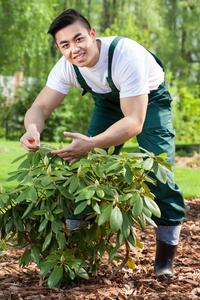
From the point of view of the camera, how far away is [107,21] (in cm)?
1950

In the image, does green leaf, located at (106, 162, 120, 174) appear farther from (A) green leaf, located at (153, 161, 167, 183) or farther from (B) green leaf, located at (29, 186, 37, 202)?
(B) green leaf, located at (29, 186, 37, 202)

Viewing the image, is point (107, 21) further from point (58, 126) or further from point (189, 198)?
point (189, 198)

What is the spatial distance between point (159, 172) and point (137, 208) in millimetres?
196

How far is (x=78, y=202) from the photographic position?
1.88m

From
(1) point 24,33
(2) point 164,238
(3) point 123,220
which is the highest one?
(1) point 24,33

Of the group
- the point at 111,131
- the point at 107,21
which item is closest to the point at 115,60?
the point at 111,131

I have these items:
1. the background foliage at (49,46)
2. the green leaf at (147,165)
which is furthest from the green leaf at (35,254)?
the background foliage at (49,46)

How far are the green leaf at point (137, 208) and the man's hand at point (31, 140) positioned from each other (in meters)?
0.64

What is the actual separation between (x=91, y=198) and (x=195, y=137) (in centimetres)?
793

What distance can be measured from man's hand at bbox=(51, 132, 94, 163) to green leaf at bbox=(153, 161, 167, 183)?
1.16ft

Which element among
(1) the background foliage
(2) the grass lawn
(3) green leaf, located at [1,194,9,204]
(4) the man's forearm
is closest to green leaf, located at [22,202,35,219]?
(3) green leaf, located at [1,194,9,204]

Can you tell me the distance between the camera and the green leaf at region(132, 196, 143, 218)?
165cm

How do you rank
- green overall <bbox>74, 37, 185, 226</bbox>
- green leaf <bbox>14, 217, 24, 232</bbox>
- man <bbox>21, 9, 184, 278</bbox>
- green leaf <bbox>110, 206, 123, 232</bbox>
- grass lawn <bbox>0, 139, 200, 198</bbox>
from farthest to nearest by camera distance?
grass lawn <bbox>0, 139, 200, 198</bbox>
green overall <bbox>74, 37, 185, 226</bbox>
man <bbox>21, 9, 184, 278</bbox>
green leaf <bbox>14, 217, 24, 232</bbox>
green leaf <bbox>110, 206, 123, 232</bbox>

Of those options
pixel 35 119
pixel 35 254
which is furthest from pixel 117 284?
pixel 35 119
